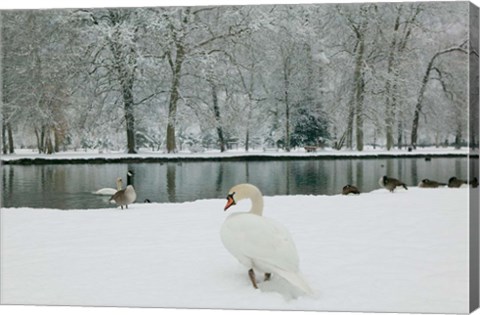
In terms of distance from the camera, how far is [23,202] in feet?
19.9

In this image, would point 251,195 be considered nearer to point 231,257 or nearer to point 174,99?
point 231,257

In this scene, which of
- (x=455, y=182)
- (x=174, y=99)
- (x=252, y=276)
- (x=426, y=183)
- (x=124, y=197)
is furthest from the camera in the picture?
(x=174, y=99)

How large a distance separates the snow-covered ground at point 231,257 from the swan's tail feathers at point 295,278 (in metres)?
0.21

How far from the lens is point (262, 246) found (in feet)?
16.3

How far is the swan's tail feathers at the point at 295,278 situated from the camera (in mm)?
4965

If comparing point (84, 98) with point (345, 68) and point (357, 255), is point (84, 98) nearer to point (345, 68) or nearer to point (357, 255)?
point (345, 68)

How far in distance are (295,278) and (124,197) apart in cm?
162

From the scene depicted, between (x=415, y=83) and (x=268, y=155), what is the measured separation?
46.7 inches

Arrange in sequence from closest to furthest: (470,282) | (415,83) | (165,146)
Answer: (470,282) < (415,83) < (165,146)

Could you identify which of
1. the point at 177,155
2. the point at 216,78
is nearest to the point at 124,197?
the point at 177,155

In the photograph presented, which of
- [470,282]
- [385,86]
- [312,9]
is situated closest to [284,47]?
[312,9]

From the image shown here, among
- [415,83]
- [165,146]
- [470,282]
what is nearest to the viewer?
[470,282]

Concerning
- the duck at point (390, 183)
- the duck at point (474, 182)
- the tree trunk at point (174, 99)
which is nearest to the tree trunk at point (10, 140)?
the tree trunk at point (174, 99)

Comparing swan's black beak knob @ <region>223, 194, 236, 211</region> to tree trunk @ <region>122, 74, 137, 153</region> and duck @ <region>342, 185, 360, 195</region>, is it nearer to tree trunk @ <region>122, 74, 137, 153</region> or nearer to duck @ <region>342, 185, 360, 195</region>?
duck @ <region>342, 185, 360, 195</region>
